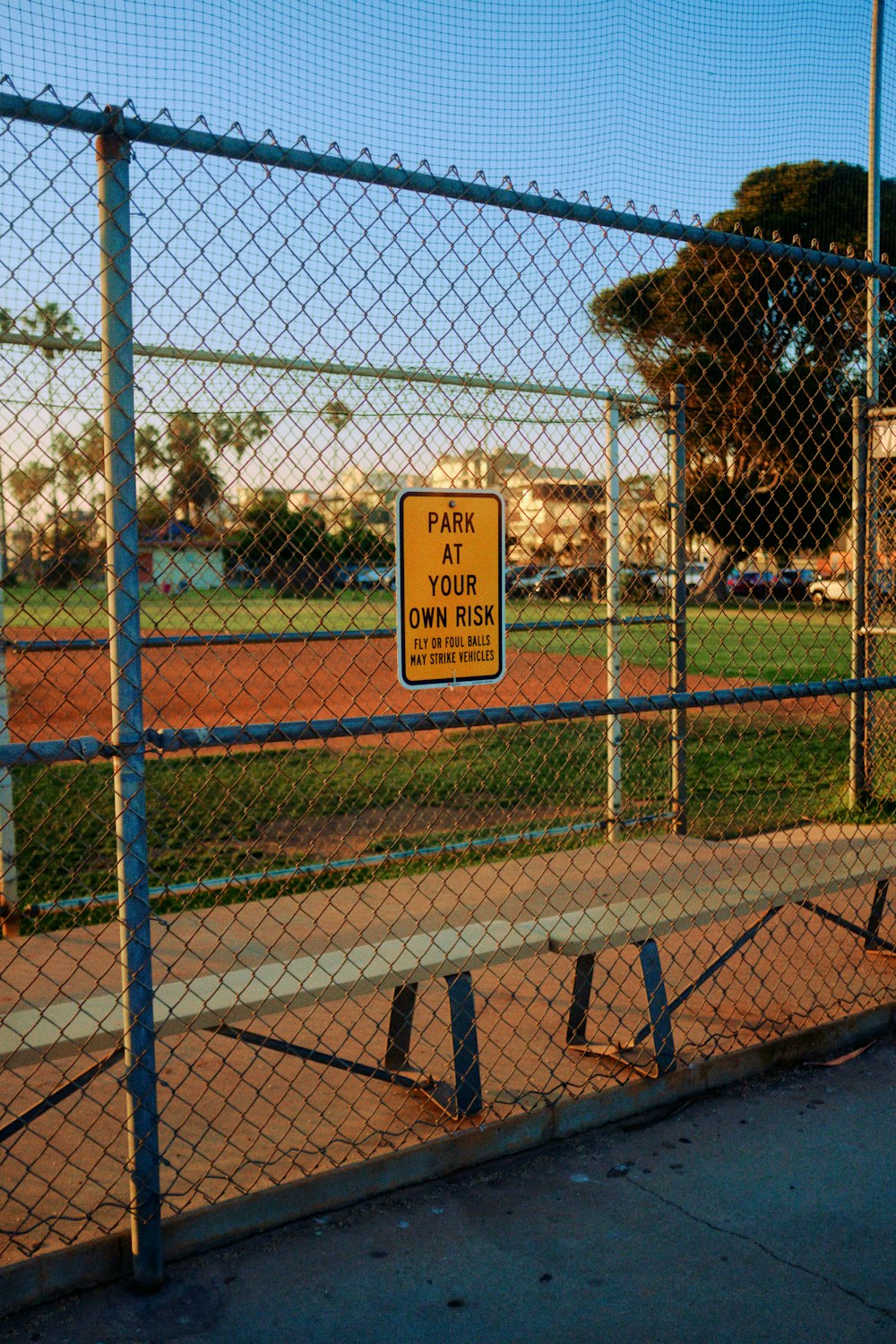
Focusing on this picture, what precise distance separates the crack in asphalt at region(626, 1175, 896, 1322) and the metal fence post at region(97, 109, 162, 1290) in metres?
1.29

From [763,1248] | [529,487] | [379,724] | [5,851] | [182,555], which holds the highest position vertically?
[529,487]

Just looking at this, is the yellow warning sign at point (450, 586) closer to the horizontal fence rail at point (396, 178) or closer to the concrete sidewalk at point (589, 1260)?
the horizontal fence rail at point (396, 178)

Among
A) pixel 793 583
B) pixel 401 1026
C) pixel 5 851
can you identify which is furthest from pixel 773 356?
pixel 401 1026

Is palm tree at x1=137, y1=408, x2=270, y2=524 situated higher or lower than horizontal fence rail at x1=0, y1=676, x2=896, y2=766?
higher

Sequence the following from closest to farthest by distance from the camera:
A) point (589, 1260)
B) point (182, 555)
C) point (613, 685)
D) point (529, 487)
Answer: point (589, 1260) → point (182, 555) → point (529, 487) → point (613, 685)

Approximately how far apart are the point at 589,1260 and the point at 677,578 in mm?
4193

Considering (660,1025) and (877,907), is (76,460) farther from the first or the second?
(877,907)

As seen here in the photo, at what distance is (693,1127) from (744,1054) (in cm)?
39

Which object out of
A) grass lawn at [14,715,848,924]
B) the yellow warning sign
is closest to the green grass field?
grass lawn at [14,715,848,924]

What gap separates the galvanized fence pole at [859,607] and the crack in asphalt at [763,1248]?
4157 millimetres

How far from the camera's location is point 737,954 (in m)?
4.92

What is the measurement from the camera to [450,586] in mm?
3152

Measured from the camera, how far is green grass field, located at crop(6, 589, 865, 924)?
6.23m

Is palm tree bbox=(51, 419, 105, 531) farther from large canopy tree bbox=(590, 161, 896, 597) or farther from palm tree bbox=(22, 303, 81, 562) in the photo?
large canopy tree bbox=(590, 161, 896, 597)
